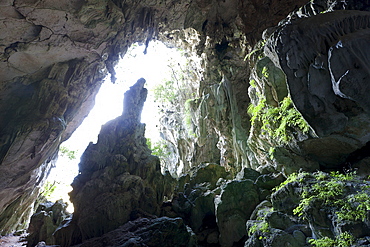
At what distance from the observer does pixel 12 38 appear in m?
9.66

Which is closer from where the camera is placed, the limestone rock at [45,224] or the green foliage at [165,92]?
the limestone rock at [45,224]

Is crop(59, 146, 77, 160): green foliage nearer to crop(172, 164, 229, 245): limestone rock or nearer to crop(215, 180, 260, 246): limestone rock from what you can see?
crop(172, 164, 229, 245): limestone rock

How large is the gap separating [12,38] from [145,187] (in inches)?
351

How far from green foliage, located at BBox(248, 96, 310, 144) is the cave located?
50 mm

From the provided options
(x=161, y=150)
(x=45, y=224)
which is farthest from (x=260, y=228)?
(x=161, y=150)

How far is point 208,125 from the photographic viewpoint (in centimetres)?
1555

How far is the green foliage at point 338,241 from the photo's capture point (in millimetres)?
4175

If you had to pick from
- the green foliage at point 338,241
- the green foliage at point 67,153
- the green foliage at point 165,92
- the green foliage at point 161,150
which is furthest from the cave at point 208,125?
the green foliage at point 67,153

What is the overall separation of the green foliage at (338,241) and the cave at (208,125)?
0.02 meters

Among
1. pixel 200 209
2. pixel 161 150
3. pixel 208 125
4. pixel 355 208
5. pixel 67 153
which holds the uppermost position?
pixel 67 153

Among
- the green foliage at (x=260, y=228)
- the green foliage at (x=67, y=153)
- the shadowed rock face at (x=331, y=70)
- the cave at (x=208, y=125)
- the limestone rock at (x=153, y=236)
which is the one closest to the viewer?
the shadowed rock face at (x=331, y=70)

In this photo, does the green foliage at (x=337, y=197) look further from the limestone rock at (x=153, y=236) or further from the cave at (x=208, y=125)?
the limestone rock at (x=153, y=236)

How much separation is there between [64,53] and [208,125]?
9714 mm

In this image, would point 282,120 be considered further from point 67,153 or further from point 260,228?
point 67,153
